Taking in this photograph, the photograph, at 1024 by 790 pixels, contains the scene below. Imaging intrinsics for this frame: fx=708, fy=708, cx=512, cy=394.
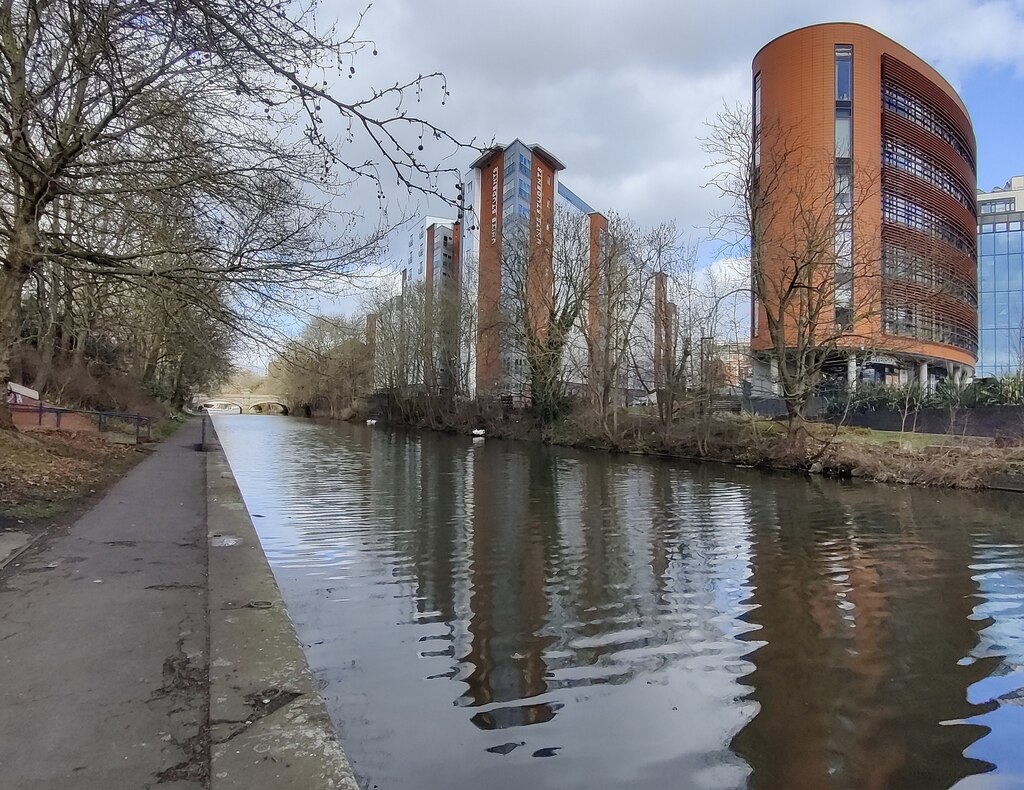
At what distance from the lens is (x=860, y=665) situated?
16.6ft

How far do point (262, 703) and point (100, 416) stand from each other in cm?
2208

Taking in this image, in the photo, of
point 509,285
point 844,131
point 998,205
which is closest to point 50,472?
point 509,285

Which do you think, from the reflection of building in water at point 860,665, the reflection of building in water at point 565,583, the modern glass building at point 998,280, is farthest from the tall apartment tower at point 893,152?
the reflection of building in water at point 860,665

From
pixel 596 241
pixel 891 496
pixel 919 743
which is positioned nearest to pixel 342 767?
pixel 919 743

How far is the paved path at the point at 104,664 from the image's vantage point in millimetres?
2996

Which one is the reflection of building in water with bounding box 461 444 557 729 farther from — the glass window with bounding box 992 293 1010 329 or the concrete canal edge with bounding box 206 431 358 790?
the glass window with bounding box 992 293 1010 329

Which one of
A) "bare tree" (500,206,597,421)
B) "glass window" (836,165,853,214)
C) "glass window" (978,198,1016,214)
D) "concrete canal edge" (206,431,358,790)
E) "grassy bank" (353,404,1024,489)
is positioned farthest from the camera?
"glass window" (978,198,1016,214)

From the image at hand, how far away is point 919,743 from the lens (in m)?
3.87

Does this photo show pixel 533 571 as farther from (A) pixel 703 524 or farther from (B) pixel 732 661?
(A) pixel 703 524

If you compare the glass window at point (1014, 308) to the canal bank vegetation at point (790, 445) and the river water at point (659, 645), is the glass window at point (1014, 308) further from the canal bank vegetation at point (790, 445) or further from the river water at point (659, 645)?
the river water at point (659, 645)

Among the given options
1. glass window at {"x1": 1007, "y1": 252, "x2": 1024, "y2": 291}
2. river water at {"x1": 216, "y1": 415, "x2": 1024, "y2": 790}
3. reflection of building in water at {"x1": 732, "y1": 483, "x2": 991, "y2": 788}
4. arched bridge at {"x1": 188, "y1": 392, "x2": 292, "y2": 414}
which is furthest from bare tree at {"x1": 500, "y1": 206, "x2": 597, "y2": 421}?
arched bridge at {"x1": 188, "y1": 392, "x2": 292, "y2": 414}

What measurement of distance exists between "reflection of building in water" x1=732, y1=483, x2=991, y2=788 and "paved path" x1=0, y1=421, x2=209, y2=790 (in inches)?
114

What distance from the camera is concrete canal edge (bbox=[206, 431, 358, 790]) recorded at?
9.64ft

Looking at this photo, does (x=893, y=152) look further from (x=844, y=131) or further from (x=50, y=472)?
(x=50, y=472)
